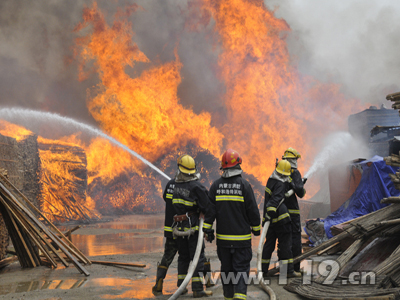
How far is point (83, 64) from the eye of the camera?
24.9m

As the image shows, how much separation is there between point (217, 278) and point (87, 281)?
2129 millimetres

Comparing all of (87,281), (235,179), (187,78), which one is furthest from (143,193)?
(235,179)

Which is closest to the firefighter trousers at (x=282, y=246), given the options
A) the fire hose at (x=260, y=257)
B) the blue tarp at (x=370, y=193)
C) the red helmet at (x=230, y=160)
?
the fire hose at (x=260, y=257)

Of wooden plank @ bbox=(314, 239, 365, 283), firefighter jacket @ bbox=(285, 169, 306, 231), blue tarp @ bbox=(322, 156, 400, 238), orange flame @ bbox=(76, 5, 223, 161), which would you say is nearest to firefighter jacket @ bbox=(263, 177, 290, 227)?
firefighter jacket @ bbox=(285, 169, 306, 231)

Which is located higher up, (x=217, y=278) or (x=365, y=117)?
(x=365, y=117)

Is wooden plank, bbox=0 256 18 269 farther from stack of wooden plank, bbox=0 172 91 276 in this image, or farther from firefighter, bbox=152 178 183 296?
firefighter, bbox=152 178 183 296

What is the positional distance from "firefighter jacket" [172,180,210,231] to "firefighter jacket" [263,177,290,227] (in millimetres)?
1092

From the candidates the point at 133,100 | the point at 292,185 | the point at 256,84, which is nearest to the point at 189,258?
the point at 292,185

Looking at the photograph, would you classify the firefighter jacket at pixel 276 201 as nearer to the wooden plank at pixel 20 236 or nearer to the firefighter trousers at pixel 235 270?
the firefighter trousers at pixel 235 270

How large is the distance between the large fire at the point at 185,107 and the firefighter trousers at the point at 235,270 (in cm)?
1924

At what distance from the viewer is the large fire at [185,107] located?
77.0 feet

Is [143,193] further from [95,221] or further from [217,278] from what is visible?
[217,278]

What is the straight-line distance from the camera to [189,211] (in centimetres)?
451

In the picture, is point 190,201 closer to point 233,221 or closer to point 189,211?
point 189,211
